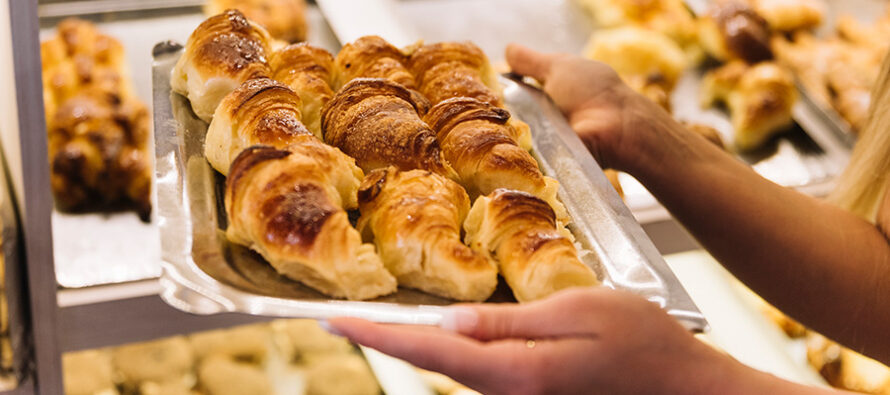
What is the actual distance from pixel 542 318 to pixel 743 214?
0.85 metres

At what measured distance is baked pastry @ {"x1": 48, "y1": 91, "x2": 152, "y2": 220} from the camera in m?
1.96

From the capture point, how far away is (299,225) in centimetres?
96

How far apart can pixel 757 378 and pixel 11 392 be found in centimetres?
122

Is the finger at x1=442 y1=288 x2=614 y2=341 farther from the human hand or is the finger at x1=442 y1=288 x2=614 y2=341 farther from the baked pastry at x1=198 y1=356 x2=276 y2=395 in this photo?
the baked pastry at x1=198 y1=356 x2=276 y2=395

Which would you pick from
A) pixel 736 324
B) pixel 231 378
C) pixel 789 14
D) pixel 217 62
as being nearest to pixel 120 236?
pixel 231 378

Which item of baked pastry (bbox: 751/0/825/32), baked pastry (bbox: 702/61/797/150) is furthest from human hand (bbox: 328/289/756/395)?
baked pastry (bbox: 751/0/825/32)

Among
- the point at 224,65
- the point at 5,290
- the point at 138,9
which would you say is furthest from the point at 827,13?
the point at 5,290

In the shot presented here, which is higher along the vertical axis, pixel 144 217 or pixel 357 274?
pixel 357 274

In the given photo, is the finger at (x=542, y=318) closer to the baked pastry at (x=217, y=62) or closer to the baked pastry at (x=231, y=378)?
the baked pastry at (x=217, y=62)

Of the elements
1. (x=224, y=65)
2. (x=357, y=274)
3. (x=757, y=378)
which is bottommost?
(x=757, y=378)

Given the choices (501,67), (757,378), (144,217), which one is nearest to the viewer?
(757,378)

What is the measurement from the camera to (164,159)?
3.74ft

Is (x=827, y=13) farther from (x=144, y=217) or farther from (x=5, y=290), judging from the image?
(x=5, y=290)

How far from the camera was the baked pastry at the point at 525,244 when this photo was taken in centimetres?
99
